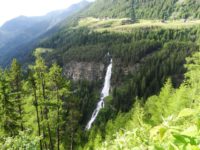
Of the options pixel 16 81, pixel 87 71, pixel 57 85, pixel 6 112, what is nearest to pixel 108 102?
pixel 87 71

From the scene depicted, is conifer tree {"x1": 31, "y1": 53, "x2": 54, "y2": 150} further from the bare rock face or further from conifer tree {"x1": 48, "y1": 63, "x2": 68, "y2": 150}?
the bare rock face

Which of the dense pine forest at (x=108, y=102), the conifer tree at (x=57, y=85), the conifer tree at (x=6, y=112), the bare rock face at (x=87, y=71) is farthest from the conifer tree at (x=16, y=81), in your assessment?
the bare rock face at (x=87, y=71)

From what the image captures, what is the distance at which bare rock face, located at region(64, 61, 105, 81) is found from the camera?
181m

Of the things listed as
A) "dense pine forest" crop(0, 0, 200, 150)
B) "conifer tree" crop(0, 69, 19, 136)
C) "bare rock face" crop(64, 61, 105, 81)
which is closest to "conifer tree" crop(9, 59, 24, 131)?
"dense pine forest" crop(0, 0, 200, 150)

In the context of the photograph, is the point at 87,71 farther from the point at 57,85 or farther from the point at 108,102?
the point at 57,85

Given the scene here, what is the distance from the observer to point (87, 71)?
18988cm

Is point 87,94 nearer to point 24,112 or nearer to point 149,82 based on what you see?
point 149,82

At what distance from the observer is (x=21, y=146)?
62.9 feet

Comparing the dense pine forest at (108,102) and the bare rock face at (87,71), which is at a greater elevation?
the dense pine forest at (108,102)

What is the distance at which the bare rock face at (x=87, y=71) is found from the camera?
18126 centimetres

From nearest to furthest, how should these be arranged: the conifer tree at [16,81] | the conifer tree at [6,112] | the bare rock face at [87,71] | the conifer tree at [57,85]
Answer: the conifer tree at [6,112]
the conifer tree at [57,85]
the conifer tree at [16,81]
the bare rock face at [87,71]

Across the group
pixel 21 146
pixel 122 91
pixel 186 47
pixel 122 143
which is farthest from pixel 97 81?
pixel 122 143

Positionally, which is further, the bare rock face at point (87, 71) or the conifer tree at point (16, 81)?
the bare rock face at point (87, 71)

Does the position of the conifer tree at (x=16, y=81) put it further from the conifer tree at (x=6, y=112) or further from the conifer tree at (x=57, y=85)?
the conifer tree at (x=57, y=85)
